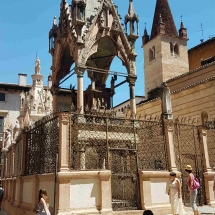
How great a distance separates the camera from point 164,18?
146ft

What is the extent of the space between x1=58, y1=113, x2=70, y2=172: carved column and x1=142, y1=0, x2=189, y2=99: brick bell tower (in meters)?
30.4

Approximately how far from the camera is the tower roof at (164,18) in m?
43.0

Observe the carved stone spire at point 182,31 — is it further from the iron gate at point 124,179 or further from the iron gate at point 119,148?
the iron gate at point 124,179

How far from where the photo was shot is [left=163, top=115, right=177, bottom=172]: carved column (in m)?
10.7

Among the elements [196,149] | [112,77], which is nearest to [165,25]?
[112,77]

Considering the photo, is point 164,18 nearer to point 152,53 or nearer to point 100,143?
point 152,53

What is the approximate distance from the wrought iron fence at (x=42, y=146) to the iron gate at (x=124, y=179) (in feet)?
6.41

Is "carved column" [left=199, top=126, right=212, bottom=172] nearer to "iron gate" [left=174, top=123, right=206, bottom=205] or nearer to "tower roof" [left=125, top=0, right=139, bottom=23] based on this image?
"iron gate" [left=174, top=123, right=206, bottom=205]

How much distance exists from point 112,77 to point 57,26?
378 cm

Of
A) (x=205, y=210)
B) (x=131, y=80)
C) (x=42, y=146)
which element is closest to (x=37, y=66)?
(x=131, y=80)

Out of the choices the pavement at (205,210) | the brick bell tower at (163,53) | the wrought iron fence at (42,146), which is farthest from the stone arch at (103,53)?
the brick bell tower at (163,53)

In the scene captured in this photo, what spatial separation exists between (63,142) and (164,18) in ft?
130

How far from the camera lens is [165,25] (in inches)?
1703

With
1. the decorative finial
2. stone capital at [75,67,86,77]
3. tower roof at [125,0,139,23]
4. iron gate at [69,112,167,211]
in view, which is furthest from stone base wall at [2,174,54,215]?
the decorative finial
